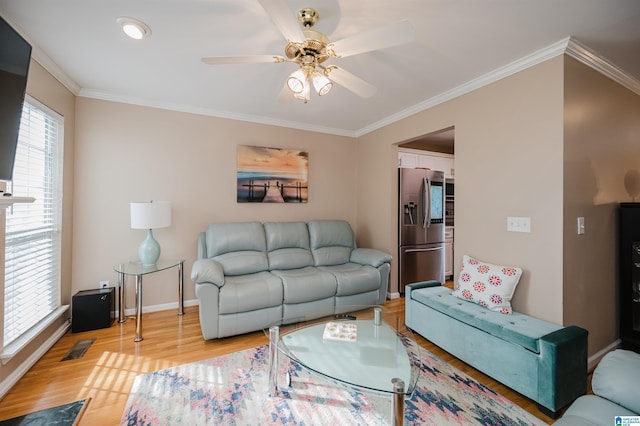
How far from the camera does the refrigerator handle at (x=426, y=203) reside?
13.3 ft

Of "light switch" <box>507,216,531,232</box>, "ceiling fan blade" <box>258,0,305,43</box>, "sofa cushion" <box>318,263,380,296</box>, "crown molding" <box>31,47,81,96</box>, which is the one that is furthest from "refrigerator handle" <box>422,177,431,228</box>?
"crown molding" <box>31,47,81,96</box>

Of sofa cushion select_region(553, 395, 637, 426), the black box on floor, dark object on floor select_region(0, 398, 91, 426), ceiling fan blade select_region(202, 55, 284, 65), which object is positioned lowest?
dark object on floor select_region(0, 398, 91, 426)

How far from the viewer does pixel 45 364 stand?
2209 mm

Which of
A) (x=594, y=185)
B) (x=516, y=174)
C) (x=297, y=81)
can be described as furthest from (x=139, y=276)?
(x=594, y=185)

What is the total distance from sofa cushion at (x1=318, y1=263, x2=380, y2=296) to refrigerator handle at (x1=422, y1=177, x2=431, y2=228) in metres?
1.24

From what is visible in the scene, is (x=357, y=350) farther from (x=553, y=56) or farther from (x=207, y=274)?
(x=553, y=56)

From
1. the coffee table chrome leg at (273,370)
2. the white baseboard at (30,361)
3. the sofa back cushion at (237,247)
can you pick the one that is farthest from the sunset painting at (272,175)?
the coffee table chrome leg at (273,370)

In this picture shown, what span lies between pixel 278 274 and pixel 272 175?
147 cm

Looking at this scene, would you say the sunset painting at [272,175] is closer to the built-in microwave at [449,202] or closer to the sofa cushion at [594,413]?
the built-in microwave at [449,202]

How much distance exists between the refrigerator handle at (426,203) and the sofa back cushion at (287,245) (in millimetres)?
1741

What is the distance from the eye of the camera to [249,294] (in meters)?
2.63

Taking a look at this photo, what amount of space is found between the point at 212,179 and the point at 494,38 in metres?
3.16

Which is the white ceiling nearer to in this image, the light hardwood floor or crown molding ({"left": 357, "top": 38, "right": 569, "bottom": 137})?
crown molding ({"left": 357, "top": 38, "right": 569, "bottom": 137})

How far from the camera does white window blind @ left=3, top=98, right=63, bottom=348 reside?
2.05 metres
